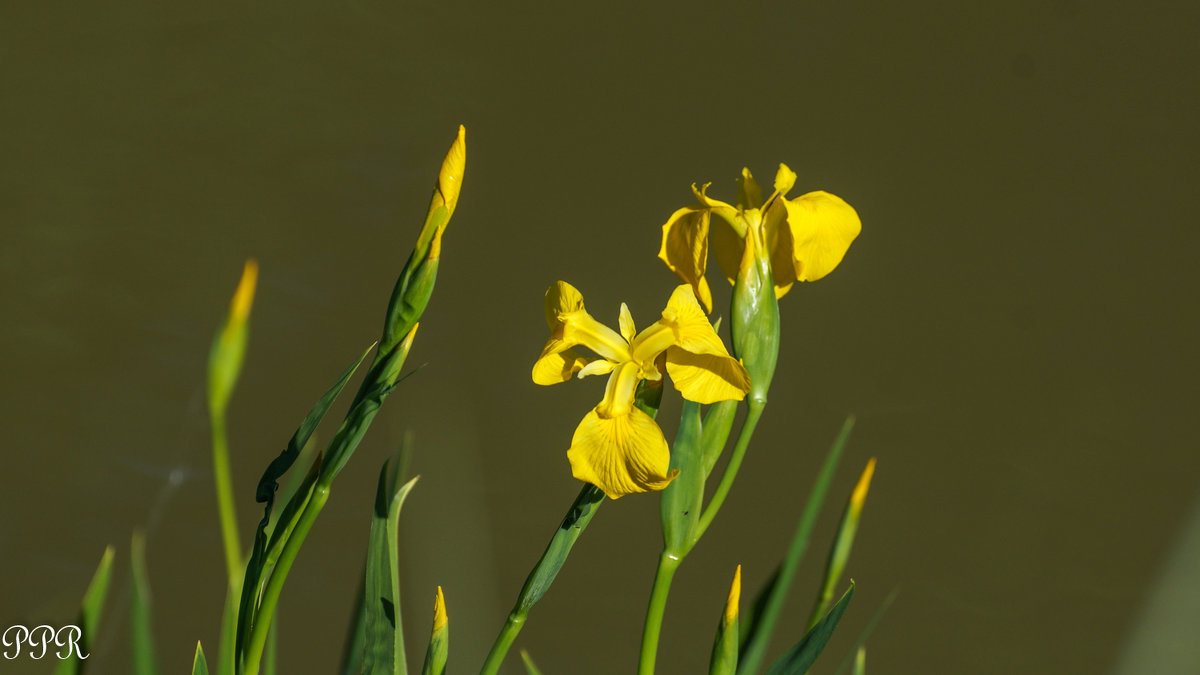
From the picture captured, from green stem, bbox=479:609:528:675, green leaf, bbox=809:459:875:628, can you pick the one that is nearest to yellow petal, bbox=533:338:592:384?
green stem, bbox=479:609:528:675

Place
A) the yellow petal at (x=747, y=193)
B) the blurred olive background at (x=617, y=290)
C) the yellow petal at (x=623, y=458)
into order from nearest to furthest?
the yellow petal at (x=623, y=458) < the yellow petal at (x=747, y=193) < the blurred olive background at (x=617, y=290)

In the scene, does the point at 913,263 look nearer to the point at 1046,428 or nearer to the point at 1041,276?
the point at 1041,276

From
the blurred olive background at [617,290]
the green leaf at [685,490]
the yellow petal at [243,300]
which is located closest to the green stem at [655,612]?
the green leaf at [685,490]

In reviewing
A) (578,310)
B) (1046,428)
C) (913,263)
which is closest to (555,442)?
(913,263)

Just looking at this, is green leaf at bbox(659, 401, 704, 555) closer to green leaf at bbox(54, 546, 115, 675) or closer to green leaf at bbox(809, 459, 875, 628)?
green leaf at bbox(809, 459, 875, 628)

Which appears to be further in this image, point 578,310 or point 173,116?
point 173,116

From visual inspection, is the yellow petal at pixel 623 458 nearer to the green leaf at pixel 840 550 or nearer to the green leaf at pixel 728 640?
the green leaf at pixel 728 640

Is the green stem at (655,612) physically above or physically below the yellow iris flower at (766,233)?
below
